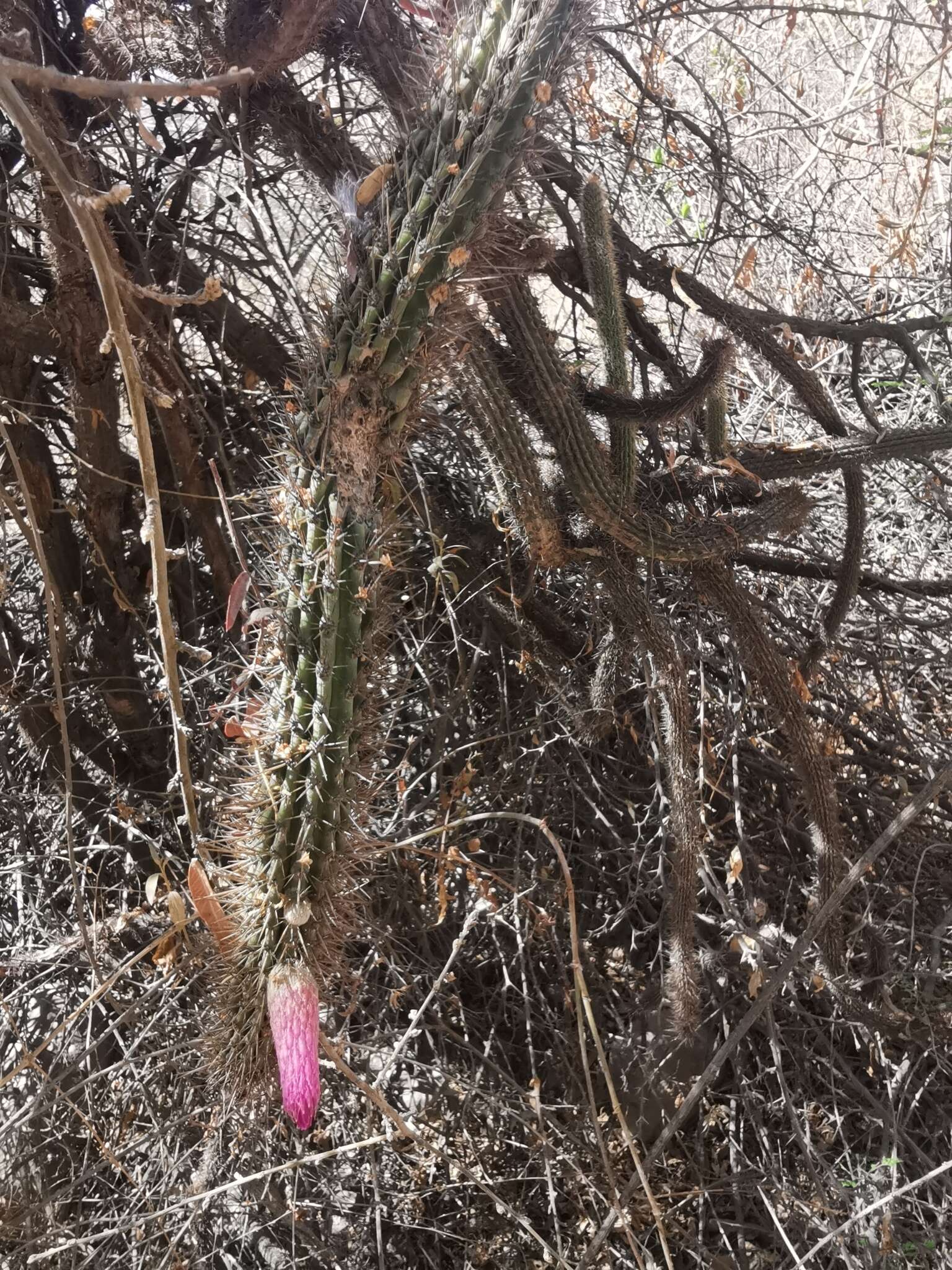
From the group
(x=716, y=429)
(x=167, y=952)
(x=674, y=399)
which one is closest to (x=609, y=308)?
(x=674, y=399)

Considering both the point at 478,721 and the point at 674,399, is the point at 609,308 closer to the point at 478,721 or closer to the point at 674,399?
the point at 674,399

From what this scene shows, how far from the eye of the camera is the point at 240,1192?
1.66 metres

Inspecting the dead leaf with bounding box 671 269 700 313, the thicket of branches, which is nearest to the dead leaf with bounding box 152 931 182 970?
the thicket of branches

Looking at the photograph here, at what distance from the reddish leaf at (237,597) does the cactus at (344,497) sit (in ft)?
0.32

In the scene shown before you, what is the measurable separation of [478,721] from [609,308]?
0.88 meters

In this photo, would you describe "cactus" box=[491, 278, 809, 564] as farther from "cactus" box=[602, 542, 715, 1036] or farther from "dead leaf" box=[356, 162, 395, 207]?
"dead leaf" box=[356, 162, 395, 207]

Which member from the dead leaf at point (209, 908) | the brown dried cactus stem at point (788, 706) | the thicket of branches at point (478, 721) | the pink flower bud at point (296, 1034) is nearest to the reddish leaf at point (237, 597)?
the thicket of branches at point (478, 721)

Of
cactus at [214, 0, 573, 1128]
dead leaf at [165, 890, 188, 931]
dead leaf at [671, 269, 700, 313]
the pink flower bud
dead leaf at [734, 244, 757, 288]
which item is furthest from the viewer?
dead leaf at [734, 244, 757, 288]

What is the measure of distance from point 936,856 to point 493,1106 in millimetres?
1040

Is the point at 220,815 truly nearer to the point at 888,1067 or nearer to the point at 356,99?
the point at 356,99

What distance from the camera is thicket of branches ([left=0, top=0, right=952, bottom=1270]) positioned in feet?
4.72

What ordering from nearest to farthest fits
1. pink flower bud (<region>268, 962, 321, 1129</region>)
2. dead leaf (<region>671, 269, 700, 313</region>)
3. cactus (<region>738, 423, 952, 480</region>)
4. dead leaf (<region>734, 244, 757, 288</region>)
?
pink flower bud (<region>268, 962, 321, 1129</region>), cactus (<region>738, 423, 952, 480</region>), dead leaf (<region>671, 269, 700, 313</region>), dead leaf (<region>734, 244, 757, 288</region>)

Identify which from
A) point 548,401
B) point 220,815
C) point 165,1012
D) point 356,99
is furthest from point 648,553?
point 165,1012

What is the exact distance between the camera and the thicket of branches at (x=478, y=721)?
144cm
